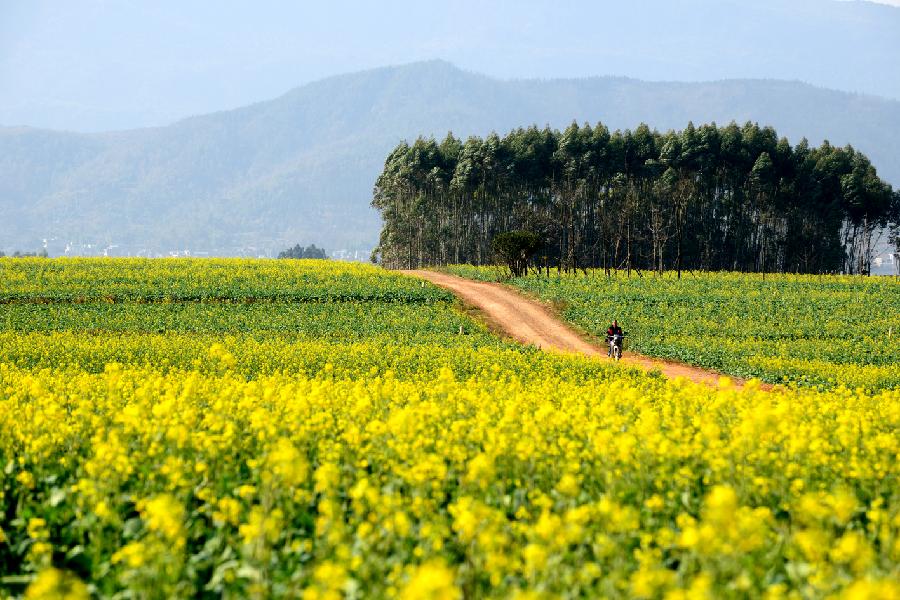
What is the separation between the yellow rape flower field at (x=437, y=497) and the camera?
683 centimetres

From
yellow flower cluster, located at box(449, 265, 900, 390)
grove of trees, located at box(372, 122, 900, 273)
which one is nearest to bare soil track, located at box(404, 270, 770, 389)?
yellow flower cluster, located at box(449, 265, 900, 390)

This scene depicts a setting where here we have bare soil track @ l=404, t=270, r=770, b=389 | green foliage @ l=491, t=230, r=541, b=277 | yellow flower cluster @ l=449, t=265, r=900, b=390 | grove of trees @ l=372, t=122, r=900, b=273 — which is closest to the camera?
yellow flower cluster @ l=449, t=265, r=900, b=390

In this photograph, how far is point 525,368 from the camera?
26.5 meters

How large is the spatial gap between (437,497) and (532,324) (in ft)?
133

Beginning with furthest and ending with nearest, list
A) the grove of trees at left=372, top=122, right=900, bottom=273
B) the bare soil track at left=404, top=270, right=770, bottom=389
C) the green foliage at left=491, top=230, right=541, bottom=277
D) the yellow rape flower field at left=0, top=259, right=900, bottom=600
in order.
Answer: the grove of trees at left=372, top=122, right=900, bottom=273, the green foliage at left=491, top=230, right=541, bottom=277, the bare soil track at left=404, top=270, right=770, bottom=389, the yellow rape flower field at left=0, top=259, right=900, bottom=600

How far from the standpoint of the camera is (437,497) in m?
8.81

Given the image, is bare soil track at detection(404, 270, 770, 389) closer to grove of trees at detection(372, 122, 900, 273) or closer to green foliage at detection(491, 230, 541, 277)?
green foliage at detection(491, 230, 541, 277)

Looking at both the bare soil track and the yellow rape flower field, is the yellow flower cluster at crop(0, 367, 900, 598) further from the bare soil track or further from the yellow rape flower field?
the bare soil track

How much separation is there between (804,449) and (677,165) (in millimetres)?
105048

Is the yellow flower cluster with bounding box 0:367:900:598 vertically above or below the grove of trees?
below

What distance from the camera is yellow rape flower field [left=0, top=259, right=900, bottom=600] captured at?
6828 millimetres

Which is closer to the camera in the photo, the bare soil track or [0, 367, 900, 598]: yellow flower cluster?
[0, 367, 900, 598]: yellow flower cluster

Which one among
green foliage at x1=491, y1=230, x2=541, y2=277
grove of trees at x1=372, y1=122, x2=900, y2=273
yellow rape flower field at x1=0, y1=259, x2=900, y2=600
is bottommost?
yellow rape flower field at x1=0, y1=259, x2=900, y2=600

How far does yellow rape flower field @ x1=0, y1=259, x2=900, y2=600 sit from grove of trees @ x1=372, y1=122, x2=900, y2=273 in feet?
308
